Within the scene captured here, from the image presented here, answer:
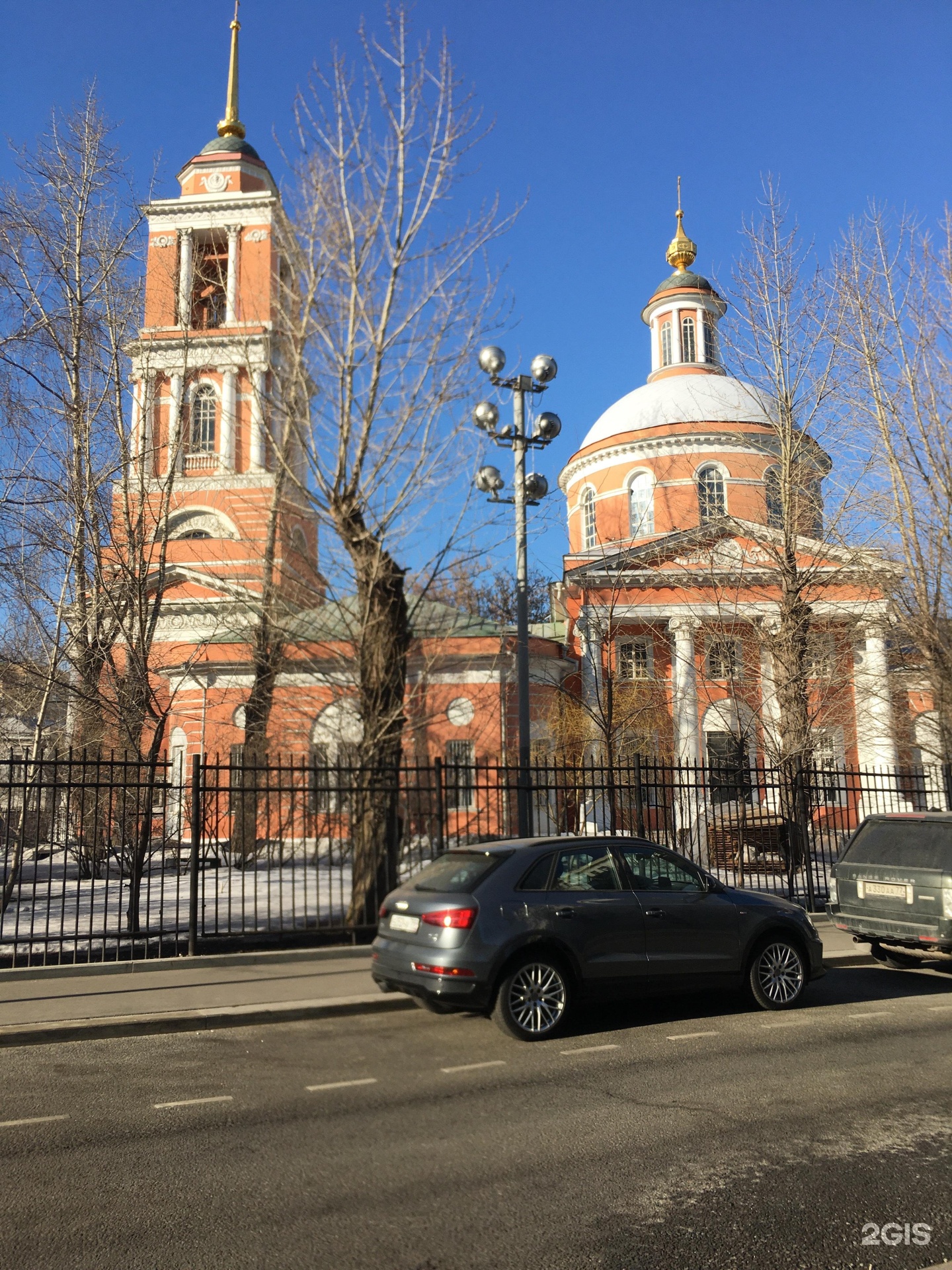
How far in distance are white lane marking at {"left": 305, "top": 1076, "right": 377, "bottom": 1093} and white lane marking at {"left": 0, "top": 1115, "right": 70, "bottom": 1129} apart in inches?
59.5

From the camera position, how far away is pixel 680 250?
4891 centimetres

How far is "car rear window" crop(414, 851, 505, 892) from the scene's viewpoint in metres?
7.96

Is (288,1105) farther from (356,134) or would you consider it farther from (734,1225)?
(356,134)

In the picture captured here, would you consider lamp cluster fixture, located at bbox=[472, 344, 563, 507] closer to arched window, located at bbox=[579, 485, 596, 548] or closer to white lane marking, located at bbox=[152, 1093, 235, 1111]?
white lane marking, located at bbox=[152, 1093, 235, 1111]

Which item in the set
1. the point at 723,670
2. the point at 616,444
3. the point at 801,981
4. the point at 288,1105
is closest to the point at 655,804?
the point at 801,981

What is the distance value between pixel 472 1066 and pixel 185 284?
69.1ft

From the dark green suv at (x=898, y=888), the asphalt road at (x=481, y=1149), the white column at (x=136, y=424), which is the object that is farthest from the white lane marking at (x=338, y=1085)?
the white column at (x=136, y=424)

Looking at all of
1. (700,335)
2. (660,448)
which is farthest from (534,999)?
(700,335)

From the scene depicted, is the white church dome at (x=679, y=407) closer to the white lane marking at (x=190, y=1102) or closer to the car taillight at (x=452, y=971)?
the car taillight at (x=452, y=971)

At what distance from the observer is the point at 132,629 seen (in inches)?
736

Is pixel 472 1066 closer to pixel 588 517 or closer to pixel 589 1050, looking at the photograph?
pixel 589 1050

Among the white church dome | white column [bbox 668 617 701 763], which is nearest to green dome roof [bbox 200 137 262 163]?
the white church dome

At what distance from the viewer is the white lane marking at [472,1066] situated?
6.93 meters

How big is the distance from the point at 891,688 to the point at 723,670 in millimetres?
5688
